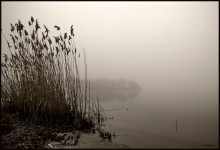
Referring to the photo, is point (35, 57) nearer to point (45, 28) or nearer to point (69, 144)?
point (45, 28)

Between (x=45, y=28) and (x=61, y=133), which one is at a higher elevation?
(x=45, y=28)

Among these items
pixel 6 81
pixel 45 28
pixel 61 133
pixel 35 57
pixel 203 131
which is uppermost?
pixel 45 28

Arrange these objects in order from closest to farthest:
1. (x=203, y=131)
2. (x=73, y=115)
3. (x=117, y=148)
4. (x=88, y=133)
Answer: (x=117, y=148) → (x=88, y=133) → (x=73, y=115) → (x=203, y=131)

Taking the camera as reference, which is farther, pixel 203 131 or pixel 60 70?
pixel 203 131

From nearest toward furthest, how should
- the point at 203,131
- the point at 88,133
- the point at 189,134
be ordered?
the point at 88,133
the point at 189,134
the point at 203,131

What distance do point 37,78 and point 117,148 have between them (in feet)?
5.54

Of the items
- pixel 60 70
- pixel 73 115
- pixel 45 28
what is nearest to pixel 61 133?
pixel 73 115

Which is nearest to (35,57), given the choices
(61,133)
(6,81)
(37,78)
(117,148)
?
(37,78)

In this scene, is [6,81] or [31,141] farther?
[6,81]

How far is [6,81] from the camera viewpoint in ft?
13.1

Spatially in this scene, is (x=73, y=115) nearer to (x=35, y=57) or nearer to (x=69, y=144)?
(x=69, y=144)

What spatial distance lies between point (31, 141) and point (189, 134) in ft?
8.96

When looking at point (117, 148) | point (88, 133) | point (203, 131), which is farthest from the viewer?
point (203, 131)

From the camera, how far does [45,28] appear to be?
132 inches
